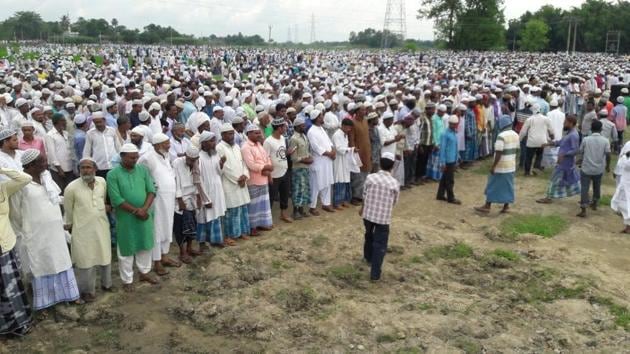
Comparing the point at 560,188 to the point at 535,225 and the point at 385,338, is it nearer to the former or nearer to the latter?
the point at 535,225

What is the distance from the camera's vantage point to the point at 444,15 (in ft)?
182

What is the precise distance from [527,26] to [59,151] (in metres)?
55.9

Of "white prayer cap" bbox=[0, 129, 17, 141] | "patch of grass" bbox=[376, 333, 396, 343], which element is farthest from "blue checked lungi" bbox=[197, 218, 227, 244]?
"patch of grass" bbox=[376, 333, 396, 343]

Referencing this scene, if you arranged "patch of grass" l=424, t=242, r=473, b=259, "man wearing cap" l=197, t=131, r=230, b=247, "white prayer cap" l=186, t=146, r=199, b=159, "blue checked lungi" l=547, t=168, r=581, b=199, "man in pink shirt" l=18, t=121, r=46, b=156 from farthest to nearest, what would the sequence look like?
"blue checked lungi" l=547, t=168, r=581, b=199
"man in pink shirt" l=18, t=121, r=46, b=156
"patch of grass" l=424, t=242, r=473, b=259
"man wearing cap" l=197, t=131, r=230, b=247
"white prayer cap" l=186, t=146, r=199, b=159

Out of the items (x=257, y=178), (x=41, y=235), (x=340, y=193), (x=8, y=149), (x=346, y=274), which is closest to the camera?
(x=41, y=235)

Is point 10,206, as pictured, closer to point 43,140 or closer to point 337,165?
point 43,140

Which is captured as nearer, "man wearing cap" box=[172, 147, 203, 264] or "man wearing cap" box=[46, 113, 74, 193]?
"man wearing cap" box=[172, 147, 203, 264]

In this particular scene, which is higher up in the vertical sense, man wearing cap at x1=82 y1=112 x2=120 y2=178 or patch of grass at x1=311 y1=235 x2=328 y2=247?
man wearing cap at x1=82 y1=112 x2=120 y2=178

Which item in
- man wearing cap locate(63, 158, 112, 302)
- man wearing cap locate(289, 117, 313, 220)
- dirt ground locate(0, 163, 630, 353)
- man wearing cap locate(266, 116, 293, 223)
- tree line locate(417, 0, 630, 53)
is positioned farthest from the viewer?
tree line locate(417, 0, 630, 53)

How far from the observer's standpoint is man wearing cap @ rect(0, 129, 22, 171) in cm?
437

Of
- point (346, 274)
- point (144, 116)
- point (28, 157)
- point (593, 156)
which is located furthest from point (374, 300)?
point (593, 156)

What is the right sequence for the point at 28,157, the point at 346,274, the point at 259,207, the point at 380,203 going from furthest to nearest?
1. the point at 259,207
2. the point at 346,274
3. the point at 380,203
4. the point at 28,157

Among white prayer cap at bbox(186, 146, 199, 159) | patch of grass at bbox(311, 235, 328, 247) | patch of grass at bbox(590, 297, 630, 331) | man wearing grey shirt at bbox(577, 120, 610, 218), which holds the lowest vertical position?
patch of grass at bbox(590, 297, 630, 331)

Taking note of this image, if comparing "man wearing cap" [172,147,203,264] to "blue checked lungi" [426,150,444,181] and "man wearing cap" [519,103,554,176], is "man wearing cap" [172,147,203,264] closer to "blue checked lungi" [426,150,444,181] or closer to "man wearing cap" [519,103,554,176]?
"blue checked lungi" [426,150,444,181]
